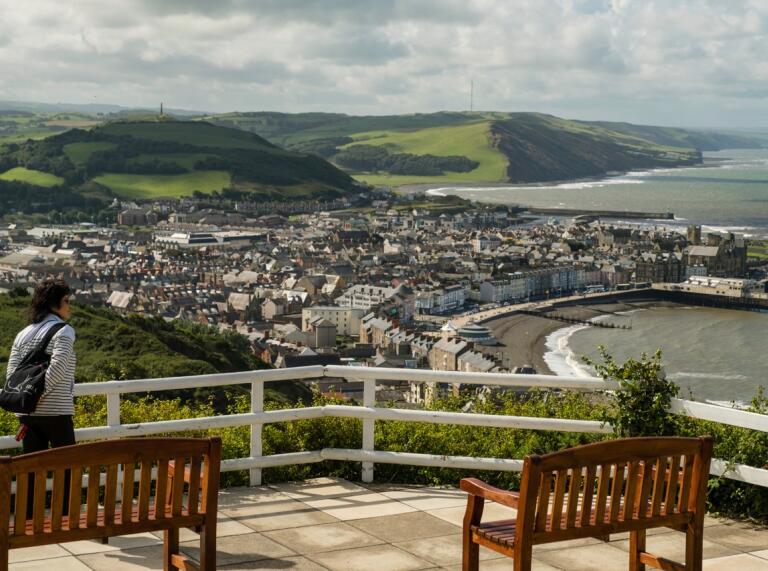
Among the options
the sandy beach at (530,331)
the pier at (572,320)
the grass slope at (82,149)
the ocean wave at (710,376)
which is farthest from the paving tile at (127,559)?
the grass slope at (82,149)

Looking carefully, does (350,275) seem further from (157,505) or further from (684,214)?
(157,505)

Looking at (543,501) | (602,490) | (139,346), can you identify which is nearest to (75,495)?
(543,501)

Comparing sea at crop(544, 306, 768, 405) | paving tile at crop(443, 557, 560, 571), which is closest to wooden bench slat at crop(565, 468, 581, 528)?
paving tile at crop(443, 557, 560, 571)

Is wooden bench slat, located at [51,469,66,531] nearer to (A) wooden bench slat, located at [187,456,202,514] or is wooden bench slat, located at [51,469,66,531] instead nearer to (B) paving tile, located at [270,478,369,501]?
(A) wooden bench slat, located at [187,456,202,514]

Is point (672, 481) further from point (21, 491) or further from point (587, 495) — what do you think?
point (21, 491)

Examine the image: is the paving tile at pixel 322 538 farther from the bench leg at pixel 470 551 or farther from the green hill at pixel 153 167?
the green hill at pixel 153 167

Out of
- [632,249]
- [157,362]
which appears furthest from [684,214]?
[157,362]
